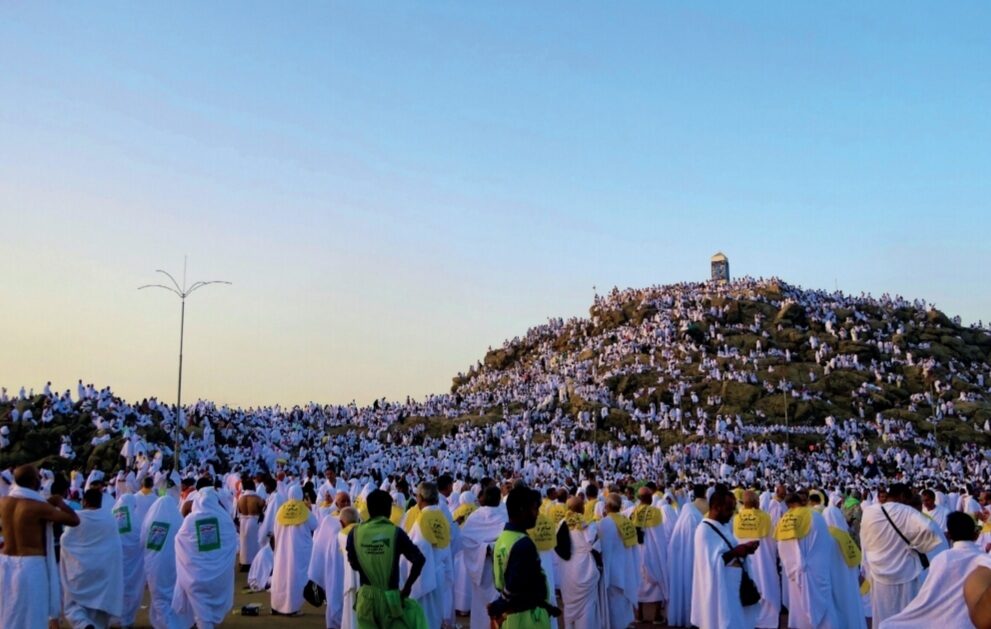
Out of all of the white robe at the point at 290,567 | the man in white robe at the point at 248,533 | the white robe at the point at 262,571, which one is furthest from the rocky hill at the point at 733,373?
the white robe at the point at 290,567

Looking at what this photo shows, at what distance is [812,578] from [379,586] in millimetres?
6523

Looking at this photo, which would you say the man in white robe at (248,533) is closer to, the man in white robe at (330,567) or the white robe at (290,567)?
the white robe at (290,567)

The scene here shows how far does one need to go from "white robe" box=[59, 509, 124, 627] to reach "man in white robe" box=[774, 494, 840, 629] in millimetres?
8310

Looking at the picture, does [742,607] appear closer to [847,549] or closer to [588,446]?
[847,549]

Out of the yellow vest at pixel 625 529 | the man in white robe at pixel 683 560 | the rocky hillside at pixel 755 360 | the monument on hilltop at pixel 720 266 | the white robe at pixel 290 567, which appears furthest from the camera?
the monument on hilltop at pixel 720 266

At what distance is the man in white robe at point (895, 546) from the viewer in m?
10.2

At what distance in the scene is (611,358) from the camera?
267 ft

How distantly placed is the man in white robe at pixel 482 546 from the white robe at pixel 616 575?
60.1 inches

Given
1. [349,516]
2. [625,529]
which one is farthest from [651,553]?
[349,516]

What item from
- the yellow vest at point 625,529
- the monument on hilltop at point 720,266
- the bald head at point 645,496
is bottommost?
the yellow vest at point 625,529

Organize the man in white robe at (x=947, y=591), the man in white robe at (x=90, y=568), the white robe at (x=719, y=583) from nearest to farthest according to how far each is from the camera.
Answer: the man in white robe at (x=947, y=591)
the white robe at (x=719, y=583)
the man in white robe at (x=90, y=568)

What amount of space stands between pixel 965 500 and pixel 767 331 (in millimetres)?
65131

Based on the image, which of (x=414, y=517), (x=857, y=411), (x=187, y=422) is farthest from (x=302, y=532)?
(x=857, y=411)

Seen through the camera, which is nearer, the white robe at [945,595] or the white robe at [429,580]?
the white robe at [945,595]
